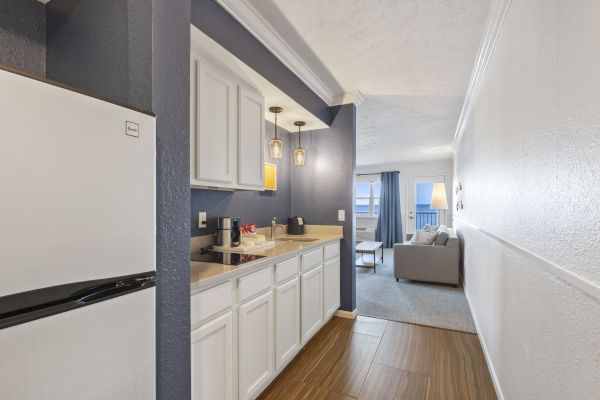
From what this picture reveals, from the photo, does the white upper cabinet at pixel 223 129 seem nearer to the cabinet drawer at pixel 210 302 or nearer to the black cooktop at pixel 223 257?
the black cooktop at pixel 223 257

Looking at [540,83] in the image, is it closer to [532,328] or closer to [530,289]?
[530,289]

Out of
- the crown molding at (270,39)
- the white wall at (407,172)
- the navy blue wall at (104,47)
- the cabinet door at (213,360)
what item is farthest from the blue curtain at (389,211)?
the navy blue wall at (104,47)

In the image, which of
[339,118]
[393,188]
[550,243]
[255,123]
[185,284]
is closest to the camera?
[550,243]

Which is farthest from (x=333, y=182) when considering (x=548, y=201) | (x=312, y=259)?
(x=548, y=201)

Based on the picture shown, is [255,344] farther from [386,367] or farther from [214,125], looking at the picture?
[214,125]

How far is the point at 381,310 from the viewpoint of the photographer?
325 cm

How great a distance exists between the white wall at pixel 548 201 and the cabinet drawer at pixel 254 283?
4.41 ft

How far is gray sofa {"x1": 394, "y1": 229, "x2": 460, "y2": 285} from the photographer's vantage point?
4.14m

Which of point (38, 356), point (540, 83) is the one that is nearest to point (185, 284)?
point (38, 356)

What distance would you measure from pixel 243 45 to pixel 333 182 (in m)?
1.73

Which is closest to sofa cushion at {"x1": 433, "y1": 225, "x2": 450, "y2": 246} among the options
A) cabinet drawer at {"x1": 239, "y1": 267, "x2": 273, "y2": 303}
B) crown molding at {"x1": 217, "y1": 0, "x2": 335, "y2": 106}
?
crown molding at {"x1": 217, "y1": 0, "x2": 335, "y2": 106}

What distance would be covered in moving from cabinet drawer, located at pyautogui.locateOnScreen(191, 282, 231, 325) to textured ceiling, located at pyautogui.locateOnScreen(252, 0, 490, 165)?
1701mm

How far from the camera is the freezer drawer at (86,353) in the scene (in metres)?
0.64

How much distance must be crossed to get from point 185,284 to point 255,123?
1.39 m
